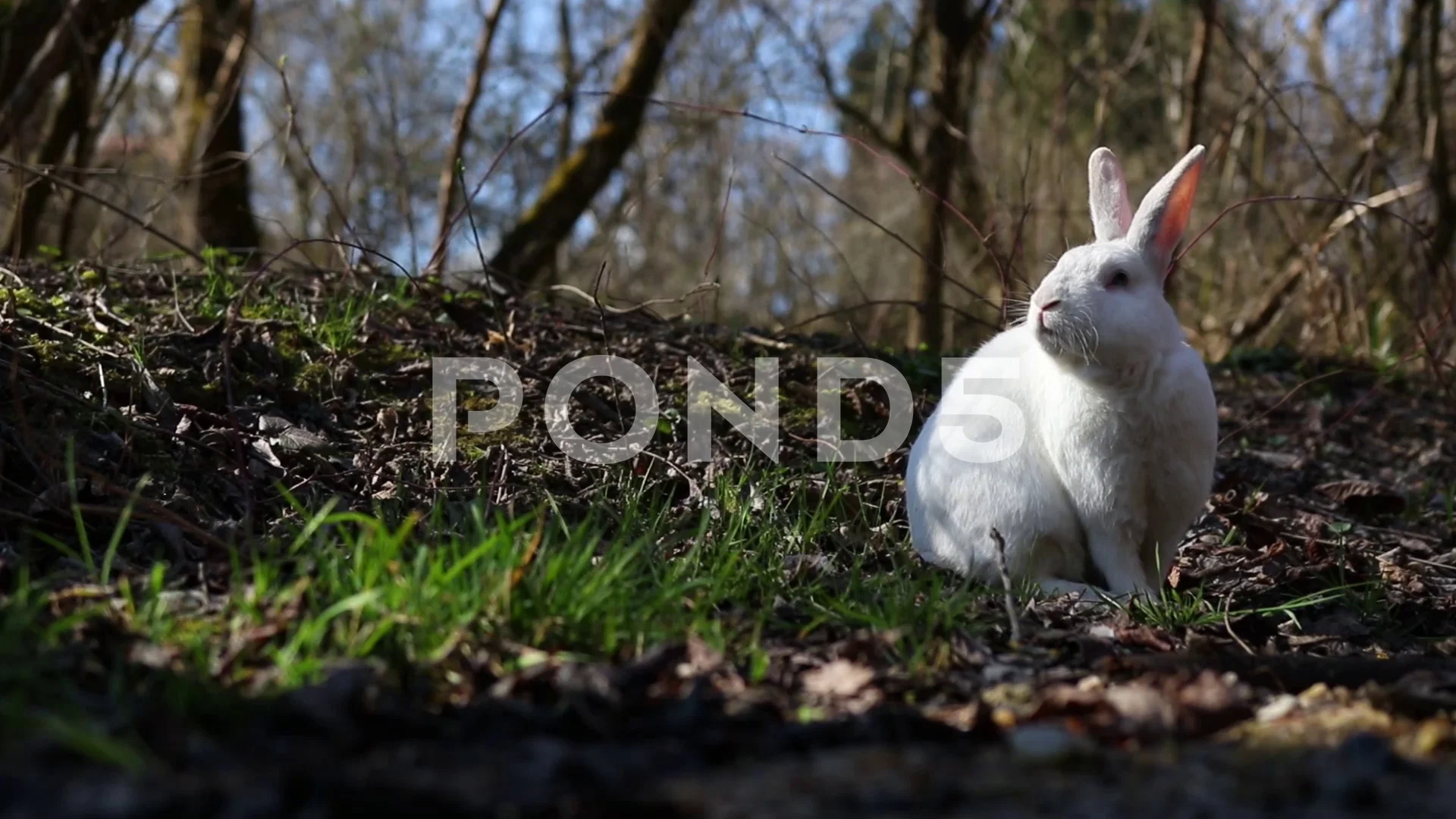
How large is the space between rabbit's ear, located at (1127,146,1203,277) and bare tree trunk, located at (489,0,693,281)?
4161mm

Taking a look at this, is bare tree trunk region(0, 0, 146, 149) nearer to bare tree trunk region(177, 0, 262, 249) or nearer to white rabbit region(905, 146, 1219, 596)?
bare tree trunk region(177, 0, 262, 249)

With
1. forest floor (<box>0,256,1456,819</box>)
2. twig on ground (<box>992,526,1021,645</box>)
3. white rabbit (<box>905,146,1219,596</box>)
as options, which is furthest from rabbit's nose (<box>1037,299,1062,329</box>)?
forest floor (<box>0,256,1456,819</box>)

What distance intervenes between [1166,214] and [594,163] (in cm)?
426

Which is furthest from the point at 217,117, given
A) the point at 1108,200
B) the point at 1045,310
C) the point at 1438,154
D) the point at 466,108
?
the point at 1438,154

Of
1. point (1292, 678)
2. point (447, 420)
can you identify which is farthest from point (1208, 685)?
point (447, 420)

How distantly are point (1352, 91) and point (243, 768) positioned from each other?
10.5m

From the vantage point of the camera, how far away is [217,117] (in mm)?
7062

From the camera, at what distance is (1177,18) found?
493 inches

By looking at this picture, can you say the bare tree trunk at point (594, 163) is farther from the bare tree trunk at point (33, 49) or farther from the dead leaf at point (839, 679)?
the dead leaf at point (839, 679)

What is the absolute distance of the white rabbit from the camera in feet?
11.9

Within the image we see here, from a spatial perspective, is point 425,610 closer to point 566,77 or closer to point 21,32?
point 21,32

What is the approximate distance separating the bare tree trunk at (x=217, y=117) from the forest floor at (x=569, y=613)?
5.27 ft

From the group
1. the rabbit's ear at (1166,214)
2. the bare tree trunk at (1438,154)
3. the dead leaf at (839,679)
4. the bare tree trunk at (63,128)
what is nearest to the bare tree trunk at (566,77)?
the bare tree trunk at (63,128)

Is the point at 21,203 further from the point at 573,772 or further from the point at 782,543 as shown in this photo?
the point at 573,772
